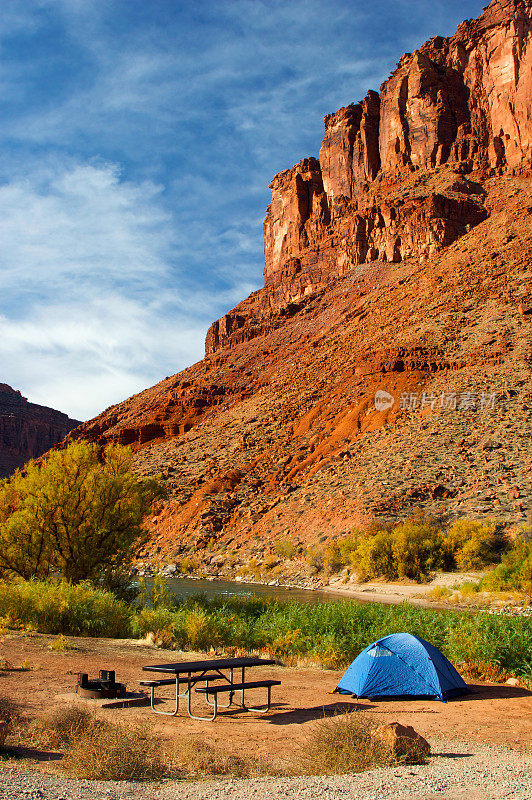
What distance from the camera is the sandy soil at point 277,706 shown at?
9.19 meters

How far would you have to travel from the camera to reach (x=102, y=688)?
10719 millimetres

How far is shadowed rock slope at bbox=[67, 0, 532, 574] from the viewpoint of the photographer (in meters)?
45.3

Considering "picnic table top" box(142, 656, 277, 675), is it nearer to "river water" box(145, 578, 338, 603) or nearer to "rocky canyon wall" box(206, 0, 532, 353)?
"river water" box(145, 578, 338, 603)

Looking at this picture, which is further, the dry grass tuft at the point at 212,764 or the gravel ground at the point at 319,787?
the dry grass tuft at the point at 212,764

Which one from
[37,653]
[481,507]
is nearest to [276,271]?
[481,507]

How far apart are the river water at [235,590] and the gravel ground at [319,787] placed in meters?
22.2

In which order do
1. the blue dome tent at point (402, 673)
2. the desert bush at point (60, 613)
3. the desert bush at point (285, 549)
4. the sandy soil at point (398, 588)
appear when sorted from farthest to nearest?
the desert bush at point (285, 549) < the sandy soil at point (398, 588) < the desert bush at point (60, 613) < the blue dome tent at point (402, 673)

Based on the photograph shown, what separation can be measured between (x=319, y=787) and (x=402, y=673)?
5.59 meters

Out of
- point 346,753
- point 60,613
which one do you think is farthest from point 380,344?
point 346,753

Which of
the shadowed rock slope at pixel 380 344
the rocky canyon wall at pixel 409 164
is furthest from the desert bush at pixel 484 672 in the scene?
the rocky canyon wall at pixel 409 164

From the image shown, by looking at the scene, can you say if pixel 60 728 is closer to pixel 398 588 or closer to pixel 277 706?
pixel 277 706

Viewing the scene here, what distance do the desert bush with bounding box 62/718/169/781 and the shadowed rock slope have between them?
106 ft

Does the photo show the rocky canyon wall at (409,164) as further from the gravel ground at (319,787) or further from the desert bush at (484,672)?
the gravel ground at (319,787)

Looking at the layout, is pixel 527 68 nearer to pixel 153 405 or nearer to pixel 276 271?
pixel 276 271
